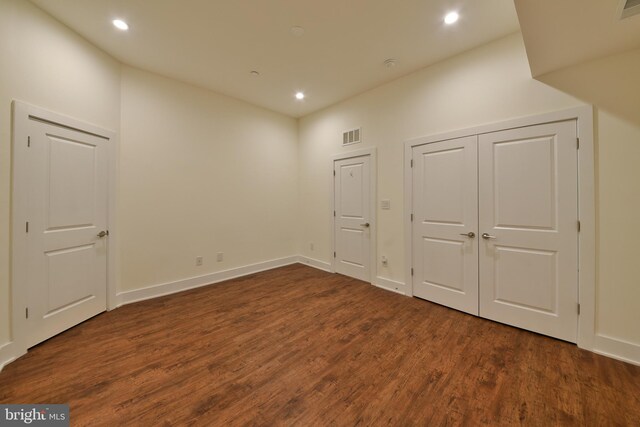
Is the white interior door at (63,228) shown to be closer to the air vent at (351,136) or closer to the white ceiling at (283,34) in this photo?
the white ceiling at (283,34)

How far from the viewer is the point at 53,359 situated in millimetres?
2059

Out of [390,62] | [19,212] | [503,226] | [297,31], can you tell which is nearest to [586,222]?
[503,226]

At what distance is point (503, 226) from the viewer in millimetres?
2615

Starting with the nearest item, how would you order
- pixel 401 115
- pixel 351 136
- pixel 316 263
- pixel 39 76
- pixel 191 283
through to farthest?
1. pixel 39 76
2. pixel 401 115
3. pixel 191 283
4. pixel 351 136
5. pixel 316 263

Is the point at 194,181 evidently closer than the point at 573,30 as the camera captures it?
No

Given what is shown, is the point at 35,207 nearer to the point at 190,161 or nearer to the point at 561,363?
the point at 190,161

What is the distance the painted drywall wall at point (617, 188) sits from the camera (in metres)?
2.01

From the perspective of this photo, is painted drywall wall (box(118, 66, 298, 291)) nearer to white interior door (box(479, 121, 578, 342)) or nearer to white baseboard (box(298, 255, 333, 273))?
white baseboard (box(298, 255, 333, 273))

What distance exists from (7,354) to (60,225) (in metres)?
1.15

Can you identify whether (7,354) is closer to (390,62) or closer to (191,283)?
(191,283)

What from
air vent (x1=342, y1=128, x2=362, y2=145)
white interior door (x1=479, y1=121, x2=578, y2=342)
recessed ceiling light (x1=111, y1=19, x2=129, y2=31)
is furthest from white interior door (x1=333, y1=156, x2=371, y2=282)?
recessed ceiling light (x1=111, y1=19, x2=129, y2=31)

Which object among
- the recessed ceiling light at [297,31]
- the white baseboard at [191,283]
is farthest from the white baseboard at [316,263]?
the recessed ceiling light at [297,31]

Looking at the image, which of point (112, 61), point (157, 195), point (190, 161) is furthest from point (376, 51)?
point (157, 195)

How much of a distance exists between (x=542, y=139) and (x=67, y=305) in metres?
5.16
